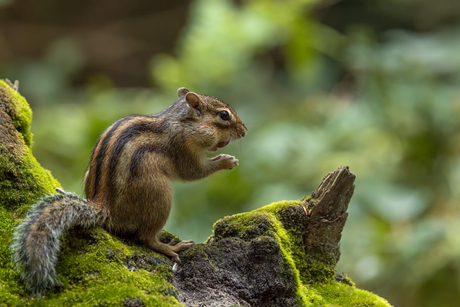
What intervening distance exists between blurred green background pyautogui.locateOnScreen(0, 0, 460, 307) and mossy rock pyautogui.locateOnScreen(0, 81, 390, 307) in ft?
5.43

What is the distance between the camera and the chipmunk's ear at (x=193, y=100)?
3.41 metres

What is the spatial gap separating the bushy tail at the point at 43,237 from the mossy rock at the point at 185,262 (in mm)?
75

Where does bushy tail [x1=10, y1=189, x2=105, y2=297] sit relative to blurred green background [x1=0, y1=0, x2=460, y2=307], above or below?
below

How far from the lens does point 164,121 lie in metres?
3.30

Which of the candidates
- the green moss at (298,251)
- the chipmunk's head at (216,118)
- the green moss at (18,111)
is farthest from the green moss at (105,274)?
the chipmunk's head at (216,118)

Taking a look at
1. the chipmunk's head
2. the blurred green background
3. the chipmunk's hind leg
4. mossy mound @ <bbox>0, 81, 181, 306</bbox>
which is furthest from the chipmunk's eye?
mossy mound @ <bbox>0, 81, 181, 306</bbox>

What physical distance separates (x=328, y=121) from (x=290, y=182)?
3.74ft

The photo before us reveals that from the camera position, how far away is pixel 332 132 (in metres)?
5.80

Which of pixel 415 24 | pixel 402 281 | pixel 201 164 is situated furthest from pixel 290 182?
pixel 415 24

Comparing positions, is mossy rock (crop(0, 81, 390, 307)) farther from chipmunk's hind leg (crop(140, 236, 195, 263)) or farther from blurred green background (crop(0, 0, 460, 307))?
blurred green background (crop(0, 0, 460, 307))

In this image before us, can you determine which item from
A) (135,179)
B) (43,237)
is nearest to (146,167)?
(135,179)

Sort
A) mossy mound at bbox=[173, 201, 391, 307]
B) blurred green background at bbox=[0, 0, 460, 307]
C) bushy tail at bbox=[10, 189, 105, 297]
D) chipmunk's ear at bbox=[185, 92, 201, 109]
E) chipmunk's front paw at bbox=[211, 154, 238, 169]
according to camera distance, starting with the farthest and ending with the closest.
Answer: blurred green background at bbox=[0, 0, 460, 307] < chipmunk's front paw at bbox=[211, 154, 238, 169] < chipmunk's ear at bbox=[185, 92, 201, 109] < mossy mound at bbox=[173, 201, 391, 307] < bushy tail at bbox=[10, 189, 105, 297]

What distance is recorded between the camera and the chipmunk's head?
348cm

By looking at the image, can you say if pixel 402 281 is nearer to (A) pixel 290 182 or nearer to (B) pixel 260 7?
(A) pixel 290 182
